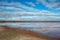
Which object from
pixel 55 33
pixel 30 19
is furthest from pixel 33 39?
pixel 30 19

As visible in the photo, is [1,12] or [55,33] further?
[1,12]

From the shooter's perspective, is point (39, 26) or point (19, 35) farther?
point (39, 26)

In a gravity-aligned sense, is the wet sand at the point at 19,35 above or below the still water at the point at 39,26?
below

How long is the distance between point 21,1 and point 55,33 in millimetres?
580

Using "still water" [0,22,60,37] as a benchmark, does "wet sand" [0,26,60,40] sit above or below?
below

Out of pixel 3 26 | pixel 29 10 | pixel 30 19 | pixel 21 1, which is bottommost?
pixel 3 26

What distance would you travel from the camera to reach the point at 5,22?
4.80 feet

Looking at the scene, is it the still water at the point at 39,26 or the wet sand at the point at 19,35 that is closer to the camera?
the wet sand at the point at 19,35

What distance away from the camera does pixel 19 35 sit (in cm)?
121

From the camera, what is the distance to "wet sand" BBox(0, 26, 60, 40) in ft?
3.77

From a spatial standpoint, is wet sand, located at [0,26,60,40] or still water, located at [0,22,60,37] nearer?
wet sand, located at [0,26,60,40]

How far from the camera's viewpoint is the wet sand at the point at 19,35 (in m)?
1.15

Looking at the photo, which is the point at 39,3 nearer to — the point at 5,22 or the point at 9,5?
the point at 9,5

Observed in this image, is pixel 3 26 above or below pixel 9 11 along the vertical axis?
below
